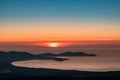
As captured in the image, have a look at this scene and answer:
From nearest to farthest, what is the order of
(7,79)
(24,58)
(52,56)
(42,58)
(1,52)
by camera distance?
(7,79) → (1,52) → (24,58) → (42,58) → (52,56)

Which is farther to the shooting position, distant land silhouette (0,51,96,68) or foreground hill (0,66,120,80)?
distant land silhouette (0,51,96,68)

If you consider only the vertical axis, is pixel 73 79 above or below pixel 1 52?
below

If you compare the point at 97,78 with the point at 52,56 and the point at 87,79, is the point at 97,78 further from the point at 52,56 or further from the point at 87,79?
the point at 52,56

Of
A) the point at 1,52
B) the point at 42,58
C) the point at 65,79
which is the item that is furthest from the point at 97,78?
the point at 42,58

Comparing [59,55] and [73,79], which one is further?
[59,55]

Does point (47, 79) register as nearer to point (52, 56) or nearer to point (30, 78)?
point (30, 78)

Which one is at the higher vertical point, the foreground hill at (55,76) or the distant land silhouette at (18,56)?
the distant land silhouette at (18,56)

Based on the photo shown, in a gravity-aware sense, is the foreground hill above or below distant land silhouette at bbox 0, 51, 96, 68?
below

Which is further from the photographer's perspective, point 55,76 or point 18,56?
point 18,56

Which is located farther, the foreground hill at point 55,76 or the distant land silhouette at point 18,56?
the distant land silhouette at point 18,56

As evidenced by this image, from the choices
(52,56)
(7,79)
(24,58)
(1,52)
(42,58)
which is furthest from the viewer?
(52,56)
